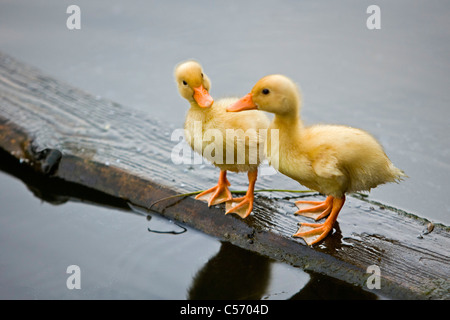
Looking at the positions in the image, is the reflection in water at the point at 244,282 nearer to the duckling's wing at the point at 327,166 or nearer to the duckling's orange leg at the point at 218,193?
the duckling's orange leg at the point at 218,193

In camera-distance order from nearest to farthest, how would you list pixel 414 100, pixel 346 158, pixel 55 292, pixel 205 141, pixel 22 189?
pixel 346 158 < pixel 55 292 < pixel 205 141 < pixel 22 189 < pixel 414 100

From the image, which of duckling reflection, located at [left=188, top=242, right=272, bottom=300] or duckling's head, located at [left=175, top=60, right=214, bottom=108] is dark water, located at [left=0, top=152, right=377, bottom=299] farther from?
duckling's head, located at [left=175, top=60, right=214, bottom=108]

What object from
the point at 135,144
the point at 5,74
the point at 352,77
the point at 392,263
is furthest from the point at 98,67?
the point at 392,263

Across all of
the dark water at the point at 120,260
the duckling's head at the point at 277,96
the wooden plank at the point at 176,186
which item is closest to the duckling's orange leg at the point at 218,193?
the wooden plank at the point at 176,186

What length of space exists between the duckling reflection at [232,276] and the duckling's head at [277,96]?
706 mm

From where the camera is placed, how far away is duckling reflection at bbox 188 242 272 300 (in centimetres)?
221

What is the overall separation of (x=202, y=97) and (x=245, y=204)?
1.89ft

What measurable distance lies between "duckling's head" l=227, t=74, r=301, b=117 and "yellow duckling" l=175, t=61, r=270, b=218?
0.81 ft

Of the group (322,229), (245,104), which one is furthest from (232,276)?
(245,104)

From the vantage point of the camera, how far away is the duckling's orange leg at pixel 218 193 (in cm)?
256

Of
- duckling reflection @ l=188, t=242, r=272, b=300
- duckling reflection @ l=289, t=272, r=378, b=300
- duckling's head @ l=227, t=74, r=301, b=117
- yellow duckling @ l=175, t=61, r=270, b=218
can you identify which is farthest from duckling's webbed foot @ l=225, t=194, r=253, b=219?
duckling's head @ l=227, t=74, r=301, b=117

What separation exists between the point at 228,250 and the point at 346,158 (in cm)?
74
